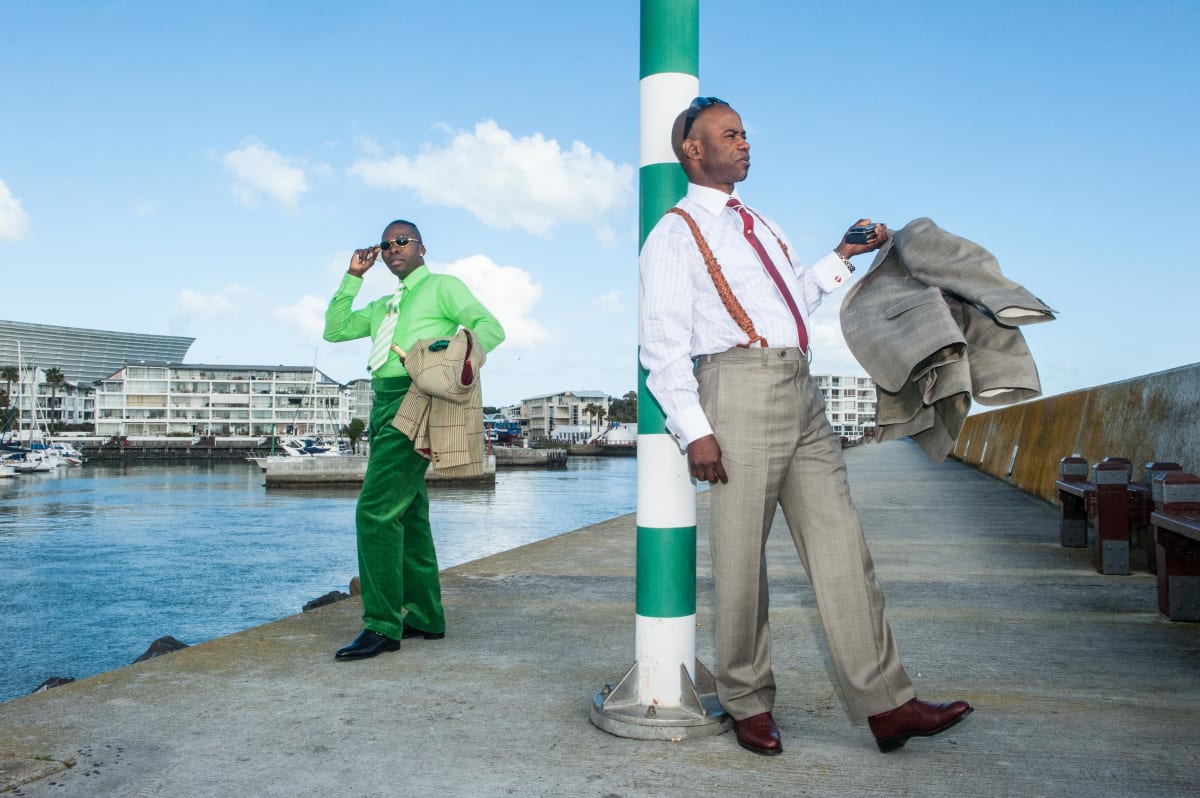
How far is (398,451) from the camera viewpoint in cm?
411

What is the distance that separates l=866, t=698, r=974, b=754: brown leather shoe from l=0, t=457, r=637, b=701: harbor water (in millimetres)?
2710

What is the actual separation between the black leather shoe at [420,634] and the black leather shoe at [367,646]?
0.25 meters

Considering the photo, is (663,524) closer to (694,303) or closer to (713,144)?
(694,303)

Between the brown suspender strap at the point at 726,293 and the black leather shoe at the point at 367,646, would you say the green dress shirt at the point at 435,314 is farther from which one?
the brown suspender strap at the point at 726,293

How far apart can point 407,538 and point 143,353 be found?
8039 inches

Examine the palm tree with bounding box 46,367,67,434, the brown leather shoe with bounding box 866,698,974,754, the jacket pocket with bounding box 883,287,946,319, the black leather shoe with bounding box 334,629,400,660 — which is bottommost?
the black leather shoe with bounding box 334,629,400,660

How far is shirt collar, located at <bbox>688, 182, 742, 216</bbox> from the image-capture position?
2.76 meters

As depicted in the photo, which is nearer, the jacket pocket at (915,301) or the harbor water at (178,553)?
the jacket pocket at (915,301)

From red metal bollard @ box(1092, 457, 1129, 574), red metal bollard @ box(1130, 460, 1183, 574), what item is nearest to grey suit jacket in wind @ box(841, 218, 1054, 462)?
red metal bollard @ box(1130, 460, 1183, 574)

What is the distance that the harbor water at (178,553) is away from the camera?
15844 millimetres

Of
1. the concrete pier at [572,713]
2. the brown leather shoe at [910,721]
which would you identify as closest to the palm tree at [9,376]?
the concrete pier at [572,713]

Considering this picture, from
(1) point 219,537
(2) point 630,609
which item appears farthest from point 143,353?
(2) point 630,609

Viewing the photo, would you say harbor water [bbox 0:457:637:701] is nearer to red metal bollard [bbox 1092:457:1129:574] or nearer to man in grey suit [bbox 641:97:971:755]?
man in grey suit [bbox 641:97:971:755]

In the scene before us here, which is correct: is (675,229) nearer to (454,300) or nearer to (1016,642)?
(454,300)
